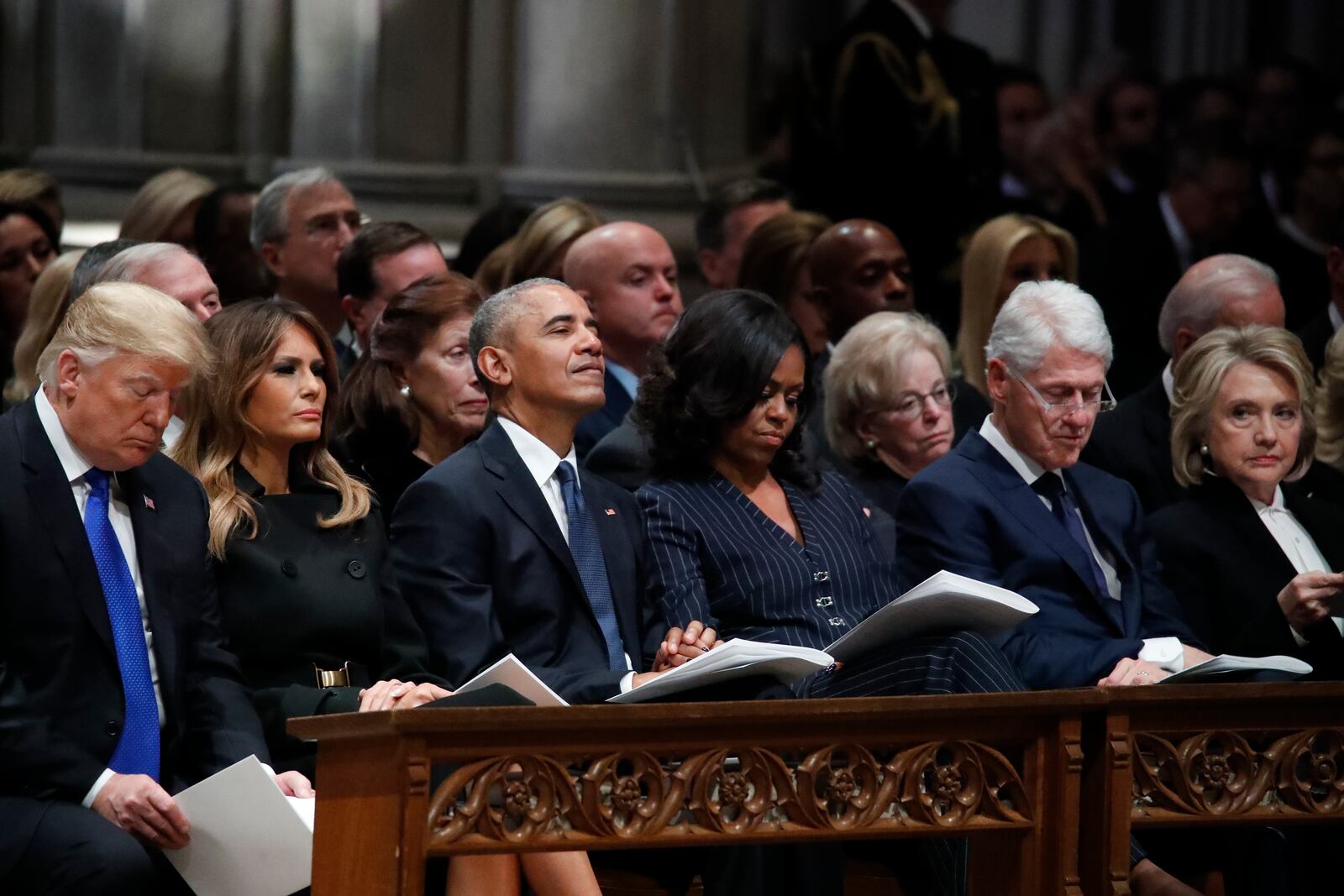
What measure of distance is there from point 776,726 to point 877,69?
4645 mm

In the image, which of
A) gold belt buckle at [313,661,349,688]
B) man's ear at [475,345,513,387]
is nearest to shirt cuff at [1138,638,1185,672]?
man's ear at [475,345,513,387]

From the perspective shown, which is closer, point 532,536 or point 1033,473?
point 532,536

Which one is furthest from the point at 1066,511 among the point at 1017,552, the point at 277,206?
the point at 277,206

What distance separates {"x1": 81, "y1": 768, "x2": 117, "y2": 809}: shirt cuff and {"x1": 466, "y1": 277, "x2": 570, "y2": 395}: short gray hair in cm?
131

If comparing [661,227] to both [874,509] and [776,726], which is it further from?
[776,726]

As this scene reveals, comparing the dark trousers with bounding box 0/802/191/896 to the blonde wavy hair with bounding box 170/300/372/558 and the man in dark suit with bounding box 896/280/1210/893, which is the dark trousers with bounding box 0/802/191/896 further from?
the man in dark suit with bounding box 896/280/1210/893

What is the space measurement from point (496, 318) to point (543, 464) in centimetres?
A: 37

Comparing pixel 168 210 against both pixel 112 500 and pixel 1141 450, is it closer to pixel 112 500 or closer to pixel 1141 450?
pixel 112 500

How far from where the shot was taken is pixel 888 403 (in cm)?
575

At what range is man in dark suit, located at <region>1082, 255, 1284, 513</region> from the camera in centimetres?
573

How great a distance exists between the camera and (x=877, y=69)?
25.8ft

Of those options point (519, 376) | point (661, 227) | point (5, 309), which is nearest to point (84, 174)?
point (5, 309)

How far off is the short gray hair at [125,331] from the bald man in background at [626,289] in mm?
2245

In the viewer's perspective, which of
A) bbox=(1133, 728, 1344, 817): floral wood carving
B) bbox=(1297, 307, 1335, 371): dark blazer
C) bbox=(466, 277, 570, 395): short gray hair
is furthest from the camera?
bbox=(1297, 307, 1335, 371): dark blazer
